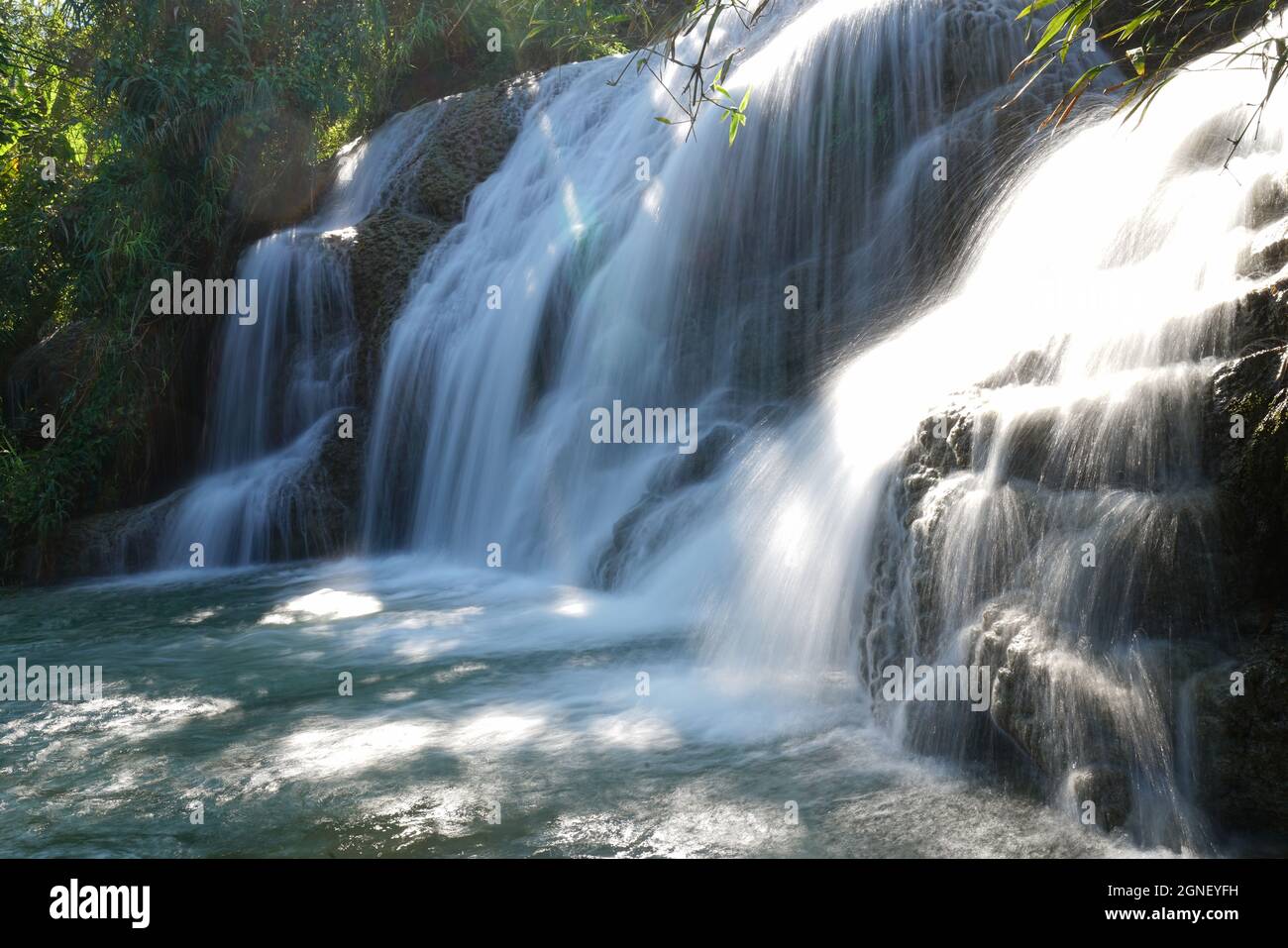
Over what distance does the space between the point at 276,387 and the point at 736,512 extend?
272 inches

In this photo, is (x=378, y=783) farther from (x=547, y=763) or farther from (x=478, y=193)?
(x=478, y=193)

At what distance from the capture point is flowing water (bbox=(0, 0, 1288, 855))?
145 inches

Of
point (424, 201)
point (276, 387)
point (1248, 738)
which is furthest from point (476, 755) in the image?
point (424, 201)

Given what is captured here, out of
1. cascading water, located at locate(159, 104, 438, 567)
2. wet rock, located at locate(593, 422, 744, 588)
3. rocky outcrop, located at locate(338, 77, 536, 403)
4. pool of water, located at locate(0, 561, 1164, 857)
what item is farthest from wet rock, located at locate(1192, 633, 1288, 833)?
rocky outcrop, located at locate(338, 77, 536, 403)

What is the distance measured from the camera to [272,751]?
4.71 meters

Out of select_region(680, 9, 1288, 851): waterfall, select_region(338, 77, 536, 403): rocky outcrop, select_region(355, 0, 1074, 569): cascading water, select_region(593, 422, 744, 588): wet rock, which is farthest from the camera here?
select_region(338, 77, 536, 403): rocky outcrop

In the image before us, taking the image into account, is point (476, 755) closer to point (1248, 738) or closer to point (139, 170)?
point (1248, 738)

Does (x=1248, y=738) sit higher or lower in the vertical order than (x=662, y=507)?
lower

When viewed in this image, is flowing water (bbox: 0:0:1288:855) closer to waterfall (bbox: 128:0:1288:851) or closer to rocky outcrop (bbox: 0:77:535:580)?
waterfall (bbox: 128:0:1288:851)

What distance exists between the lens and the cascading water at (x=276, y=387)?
10562mm

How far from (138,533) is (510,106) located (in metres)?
6.57

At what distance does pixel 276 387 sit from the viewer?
11656 mm

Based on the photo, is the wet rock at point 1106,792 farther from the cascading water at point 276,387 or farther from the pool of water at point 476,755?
the cascading water at point 276,387

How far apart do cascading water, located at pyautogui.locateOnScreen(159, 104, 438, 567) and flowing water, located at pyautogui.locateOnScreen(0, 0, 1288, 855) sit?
5cm
